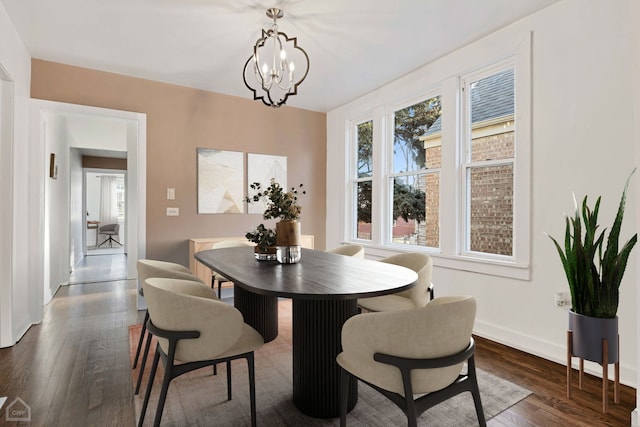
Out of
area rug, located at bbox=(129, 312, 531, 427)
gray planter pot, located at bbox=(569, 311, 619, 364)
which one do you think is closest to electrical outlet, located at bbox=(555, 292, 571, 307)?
gray planter pot, located at bbox=(569, 311, 619, 364)

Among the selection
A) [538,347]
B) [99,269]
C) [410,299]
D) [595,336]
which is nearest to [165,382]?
[410,299]

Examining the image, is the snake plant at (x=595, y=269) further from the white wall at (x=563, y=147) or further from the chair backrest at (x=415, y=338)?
the chair backrest at (x=415, y=338)

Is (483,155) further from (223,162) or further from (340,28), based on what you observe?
(223,162)

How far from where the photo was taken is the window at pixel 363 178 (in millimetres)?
4629

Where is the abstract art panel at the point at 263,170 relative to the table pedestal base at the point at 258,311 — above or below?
above

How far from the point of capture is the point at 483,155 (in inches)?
124

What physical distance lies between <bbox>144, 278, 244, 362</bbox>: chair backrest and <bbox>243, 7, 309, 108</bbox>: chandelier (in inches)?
65.7

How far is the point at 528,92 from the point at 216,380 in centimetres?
313

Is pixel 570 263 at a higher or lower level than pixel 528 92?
lower

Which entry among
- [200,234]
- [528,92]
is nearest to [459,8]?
[528,92]

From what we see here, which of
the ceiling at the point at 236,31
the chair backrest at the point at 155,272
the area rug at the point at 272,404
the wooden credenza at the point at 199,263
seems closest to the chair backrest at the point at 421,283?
the area rug at the point at 272,404

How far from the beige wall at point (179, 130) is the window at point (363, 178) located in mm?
870

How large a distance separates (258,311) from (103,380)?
113cm

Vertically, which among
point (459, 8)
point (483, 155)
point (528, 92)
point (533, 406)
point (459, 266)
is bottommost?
point (533, 406)
